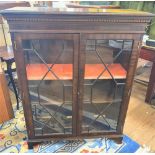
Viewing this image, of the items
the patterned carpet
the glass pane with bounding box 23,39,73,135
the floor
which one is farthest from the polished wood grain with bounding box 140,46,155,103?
the glass pane with bounding box 23,39,73,135

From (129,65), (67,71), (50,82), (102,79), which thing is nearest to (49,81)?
(50,82)

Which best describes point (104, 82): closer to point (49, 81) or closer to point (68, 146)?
point (49, 81)

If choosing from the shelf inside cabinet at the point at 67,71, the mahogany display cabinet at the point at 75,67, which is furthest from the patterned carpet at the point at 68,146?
the shelf inside cabinet at the point at 67,71

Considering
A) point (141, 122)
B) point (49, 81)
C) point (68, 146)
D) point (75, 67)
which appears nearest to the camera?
point (75, 67)

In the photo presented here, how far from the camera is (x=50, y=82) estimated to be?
133 cm

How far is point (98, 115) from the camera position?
4.86 feet

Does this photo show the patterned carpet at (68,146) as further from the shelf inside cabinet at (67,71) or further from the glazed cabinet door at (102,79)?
the shelf inside cabinet at (67,71)

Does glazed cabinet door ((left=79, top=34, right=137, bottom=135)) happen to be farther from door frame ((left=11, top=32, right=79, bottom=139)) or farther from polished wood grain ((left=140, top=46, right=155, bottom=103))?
polished wood grain ((left=140, top=46, right=155, bottom=103))

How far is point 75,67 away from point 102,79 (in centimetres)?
26

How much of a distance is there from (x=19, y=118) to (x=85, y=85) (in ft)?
3.31

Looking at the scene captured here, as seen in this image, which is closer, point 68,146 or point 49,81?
point 49,81

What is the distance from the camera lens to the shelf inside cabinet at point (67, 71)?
126cm

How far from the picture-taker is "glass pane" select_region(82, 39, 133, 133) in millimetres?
1189

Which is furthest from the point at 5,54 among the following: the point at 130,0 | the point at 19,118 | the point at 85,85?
the point at 130,0
